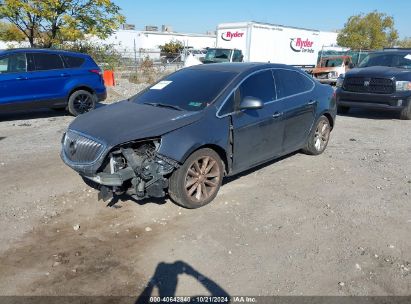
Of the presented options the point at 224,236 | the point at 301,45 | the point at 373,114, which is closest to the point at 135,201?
the point at 224,236

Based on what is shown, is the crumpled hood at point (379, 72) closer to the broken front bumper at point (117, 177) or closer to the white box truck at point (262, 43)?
the broken front bumper at point (117, 177)

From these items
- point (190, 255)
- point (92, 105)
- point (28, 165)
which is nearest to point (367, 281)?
point (190, 255)

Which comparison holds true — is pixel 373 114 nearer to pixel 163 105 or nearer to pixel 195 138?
pixel 163 105

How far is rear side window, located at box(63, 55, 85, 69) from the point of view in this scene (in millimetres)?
9898

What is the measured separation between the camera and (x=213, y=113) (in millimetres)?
4742

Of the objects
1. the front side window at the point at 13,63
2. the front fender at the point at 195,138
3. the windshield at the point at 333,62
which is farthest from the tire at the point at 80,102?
the windshield at the point at 333,62

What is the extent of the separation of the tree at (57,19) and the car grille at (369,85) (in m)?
10.6

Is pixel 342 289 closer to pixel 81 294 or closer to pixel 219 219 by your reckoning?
pixel 219 219

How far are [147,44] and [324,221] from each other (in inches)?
2116

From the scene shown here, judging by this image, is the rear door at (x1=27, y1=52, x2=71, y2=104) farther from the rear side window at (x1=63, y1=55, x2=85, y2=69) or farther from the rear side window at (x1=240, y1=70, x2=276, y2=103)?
the rear side window at (x1=240, y1=70, x2=276, y2=103)

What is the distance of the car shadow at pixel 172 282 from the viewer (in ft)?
10.5

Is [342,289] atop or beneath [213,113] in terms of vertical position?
beneath

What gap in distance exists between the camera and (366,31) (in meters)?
54.8

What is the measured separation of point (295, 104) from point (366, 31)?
55875mm
